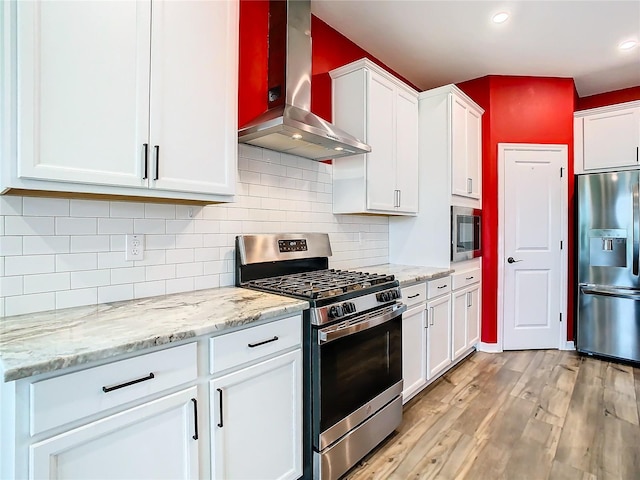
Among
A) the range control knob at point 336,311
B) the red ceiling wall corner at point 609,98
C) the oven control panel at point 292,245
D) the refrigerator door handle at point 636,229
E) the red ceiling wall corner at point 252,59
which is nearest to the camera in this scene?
the range control knob at point 336,311

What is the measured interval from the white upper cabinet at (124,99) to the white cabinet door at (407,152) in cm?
164

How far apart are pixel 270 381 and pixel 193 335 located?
479 mm

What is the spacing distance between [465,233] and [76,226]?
3073mm

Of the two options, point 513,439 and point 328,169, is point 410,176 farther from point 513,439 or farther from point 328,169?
point 513,439

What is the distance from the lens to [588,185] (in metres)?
3.54

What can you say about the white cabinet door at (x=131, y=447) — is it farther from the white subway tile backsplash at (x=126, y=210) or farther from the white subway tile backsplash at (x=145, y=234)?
the white subway tile backsplash at (x=126, y=210)

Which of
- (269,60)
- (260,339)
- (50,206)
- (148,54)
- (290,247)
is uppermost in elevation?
(269,60)

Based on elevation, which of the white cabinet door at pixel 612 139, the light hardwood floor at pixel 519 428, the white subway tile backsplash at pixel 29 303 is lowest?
the light hardwood floor at pixel 519 428

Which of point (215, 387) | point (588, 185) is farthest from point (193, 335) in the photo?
point (588, 185)

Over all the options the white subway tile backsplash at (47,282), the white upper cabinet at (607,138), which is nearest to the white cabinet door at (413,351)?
the white subway tile backsplash at (47,282)

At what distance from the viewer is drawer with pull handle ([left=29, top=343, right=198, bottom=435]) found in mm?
977

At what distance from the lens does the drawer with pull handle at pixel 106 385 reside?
977 mm

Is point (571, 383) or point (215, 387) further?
point (571, 383)

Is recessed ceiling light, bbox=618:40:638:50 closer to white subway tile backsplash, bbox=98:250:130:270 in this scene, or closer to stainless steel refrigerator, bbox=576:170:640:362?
stainless steel refrigerator, bbox=576:170:640:362
